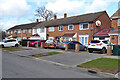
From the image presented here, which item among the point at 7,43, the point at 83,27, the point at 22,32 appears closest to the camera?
the point at 7,43

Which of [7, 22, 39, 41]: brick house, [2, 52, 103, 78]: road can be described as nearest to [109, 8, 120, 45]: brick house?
[2, 52, 103, 78]: road

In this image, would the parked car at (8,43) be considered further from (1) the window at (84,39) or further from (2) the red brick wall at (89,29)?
(1) the window at (84,39)

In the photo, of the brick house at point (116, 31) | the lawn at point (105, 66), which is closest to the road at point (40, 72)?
the lawn at point (105, 66)

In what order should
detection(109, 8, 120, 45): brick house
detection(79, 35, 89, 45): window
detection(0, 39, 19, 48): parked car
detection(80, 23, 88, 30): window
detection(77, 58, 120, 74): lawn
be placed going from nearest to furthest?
detection(77, 58, 120, 74): lawn → detection(109, 8, 120, 45): brick house → detection(0, 39, 19, 48): parked car → detection(79, 35, 89, 45): window → detection(80, 23, 88, 30): window

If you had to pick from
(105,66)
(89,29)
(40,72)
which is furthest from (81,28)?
(40,72)

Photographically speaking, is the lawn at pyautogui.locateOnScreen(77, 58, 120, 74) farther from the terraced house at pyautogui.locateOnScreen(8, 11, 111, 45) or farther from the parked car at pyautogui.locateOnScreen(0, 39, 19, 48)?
the parked car at pyautogui.locateOnScreen(0, 39, 19, 48)

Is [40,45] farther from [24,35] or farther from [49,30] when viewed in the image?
[24,35]

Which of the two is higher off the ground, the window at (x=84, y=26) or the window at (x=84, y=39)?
the window at (x=84, y=26)

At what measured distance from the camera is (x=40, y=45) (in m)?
26.6

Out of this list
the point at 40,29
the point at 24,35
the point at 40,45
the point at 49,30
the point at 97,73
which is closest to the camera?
the point at 97,73

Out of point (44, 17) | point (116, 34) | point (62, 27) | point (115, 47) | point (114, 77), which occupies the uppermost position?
point (44, 17)

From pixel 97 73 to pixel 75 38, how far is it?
70.1ft

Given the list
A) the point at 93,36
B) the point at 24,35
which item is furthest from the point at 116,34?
the point at 24,35

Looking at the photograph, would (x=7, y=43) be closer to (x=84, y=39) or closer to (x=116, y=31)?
(x=84, y=39)
